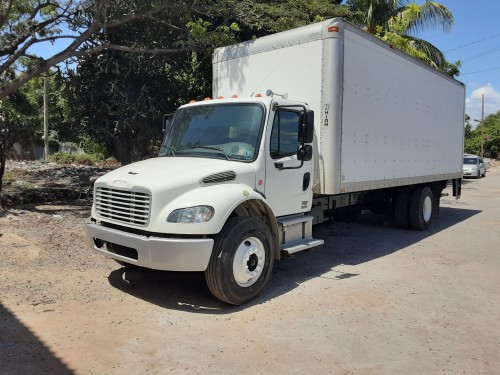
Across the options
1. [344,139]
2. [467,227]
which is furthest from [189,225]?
[467,227]

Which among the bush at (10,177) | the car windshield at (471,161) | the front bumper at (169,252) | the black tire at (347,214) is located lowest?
the black tire at (347,214)

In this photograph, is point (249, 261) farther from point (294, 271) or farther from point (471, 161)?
point (471, 161)

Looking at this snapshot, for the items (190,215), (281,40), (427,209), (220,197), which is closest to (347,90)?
(281,40)

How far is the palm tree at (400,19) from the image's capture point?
53.7ft

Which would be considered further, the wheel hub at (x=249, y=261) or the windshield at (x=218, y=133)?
the windshield at (x=218, y=133)

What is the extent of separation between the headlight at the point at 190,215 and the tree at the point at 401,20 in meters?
13.0

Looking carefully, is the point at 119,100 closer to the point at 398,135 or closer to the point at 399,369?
the point at 398,135

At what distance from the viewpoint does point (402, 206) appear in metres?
10.1

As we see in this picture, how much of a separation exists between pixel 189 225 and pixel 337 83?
3213mm

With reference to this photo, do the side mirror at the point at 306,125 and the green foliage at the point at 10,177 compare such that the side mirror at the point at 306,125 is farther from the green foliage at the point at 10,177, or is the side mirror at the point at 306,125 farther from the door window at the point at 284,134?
A: the green foliage at the point at 10,177

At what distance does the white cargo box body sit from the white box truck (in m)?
0.02

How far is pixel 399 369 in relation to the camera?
381 cm

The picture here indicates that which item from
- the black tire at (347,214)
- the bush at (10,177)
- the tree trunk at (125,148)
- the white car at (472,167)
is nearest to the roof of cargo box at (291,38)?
the black tire at (347,214)

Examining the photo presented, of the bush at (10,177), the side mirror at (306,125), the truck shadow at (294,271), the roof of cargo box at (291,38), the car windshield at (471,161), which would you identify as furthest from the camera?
the car windshield at (471,161)
